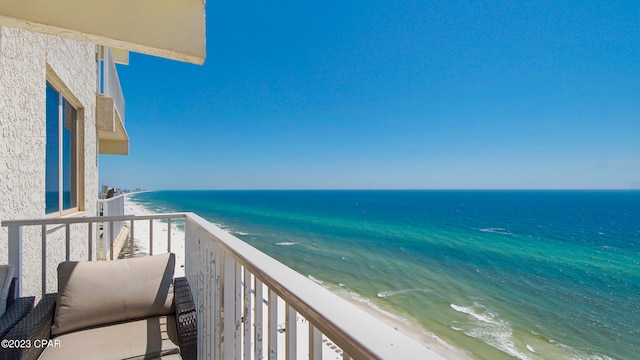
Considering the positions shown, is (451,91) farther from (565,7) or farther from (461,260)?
(461,260)

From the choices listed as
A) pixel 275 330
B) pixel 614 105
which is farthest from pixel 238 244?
pixel 614 105

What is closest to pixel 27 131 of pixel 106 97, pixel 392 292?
pixel 106 97

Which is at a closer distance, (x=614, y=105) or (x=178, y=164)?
(x=614, y=105)

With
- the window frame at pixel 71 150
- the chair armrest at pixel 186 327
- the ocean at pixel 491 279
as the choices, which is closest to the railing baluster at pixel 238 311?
the chair armrest at pixel 186 327

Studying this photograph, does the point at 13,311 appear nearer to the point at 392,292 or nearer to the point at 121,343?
the point at 121,343

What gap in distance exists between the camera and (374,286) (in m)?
12.8

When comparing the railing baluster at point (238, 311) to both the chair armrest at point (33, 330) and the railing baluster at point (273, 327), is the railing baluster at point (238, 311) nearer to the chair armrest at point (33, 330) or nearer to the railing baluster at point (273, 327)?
the railing baluster at point (273, 327)

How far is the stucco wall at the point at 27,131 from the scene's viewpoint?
201cm

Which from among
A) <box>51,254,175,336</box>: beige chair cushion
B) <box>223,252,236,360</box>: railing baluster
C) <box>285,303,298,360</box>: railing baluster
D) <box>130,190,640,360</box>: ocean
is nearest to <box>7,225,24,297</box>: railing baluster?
<box>51,254,175,336</box>: beige chair cushion

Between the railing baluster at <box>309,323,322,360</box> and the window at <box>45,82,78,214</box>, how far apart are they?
3429 mm

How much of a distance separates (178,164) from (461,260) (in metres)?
43.1

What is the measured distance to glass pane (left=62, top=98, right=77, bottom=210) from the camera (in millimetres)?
3383

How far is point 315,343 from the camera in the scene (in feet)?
Result: 2.05

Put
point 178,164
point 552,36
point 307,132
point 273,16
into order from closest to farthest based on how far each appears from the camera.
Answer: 1. point 273,16
2. point 552,36
3. point 307,132
4. point 178,164
